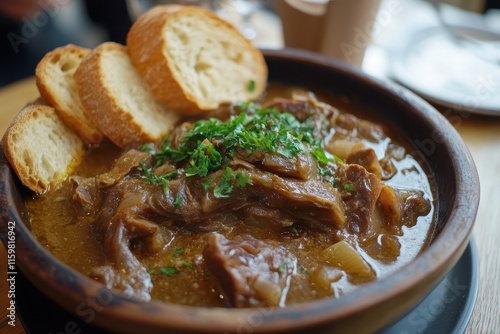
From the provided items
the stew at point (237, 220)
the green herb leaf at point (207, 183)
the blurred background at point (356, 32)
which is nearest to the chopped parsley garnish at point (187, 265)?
the stew at point (237, 220)

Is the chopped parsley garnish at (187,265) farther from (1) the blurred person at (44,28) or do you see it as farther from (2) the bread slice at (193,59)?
(1) the blurred person at (44,28)

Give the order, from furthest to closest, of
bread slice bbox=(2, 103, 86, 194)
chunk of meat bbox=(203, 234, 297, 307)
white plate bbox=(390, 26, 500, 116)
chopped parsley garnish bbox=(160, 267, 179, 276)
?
white plate bbox=(390, 26, 500, 116) < bread slice bbox=(2, 103, 86, 194) < chopped parsley garnish bbox=(160, 267, 179, 276) < chunk of meat bbox=(203, 234, 297, 307)

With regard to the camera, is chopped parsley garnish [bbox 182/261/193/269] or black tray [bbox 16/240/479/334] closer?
black tray [bbox 16/240/479/334]

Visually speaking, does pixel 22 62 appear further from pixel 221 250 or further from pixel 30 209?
pixel 221 250

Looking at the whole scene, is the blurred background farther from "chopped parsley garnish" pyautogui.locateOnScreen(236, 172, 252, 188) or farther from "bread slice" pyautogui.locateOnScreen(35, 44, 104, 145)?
"chopped parsley garnish" pyautogui.locateOnScreen(236, 172, 252, 188)

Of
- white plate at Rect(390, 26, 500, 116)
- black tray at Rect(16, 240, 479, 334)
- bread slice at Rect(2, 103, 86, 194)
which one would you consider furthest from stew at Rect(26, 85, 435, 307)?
white plate at Rect(390, 26, 500, 116)

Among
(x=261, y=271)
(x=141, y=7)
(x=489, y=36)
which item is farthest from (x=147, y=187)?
(x=489, y=36)
